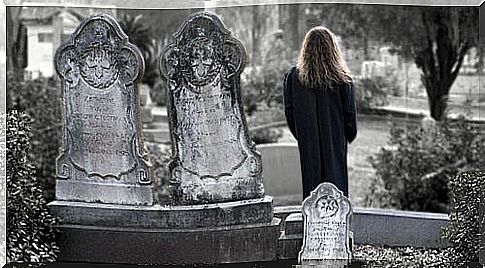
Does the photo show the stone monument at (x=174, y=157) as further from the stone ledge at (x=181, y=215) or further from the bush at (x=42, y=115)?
the bush at (x=42, y=115)

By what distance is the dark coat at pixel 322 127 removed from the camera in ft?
15.3

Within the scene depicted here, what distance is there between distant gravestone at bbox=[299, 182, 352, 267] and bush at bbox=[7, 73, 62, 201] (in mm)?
1562

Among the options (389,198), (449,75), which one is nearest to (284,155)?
(389,198)

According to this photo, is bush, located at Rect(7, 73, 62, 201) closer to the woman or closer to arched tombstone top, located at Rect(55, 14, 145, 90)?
arched tombstone top, located at Rect(55, 14, 145, 90)

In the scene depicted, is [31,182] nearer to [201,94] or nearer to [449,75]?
[201,94]

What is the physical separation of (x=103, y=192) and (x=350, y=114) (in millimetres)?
1338

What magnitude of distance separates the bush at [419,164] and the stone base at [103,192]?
1320 mm

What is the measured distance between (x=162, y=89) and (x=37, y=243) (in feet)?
4.51

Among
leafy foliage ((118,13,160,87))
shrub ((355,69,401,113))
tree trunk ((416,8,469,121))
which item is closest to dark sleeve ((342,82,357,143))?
shrub ((355,69,401,113))

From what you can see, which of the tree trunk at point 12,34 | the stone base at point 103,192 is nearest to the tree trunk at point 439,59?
the stone base at point 103,192

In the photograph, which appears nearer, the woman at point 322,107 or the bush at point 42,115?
the woman at point 322,107

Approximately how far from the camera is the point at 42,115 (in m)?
5.63

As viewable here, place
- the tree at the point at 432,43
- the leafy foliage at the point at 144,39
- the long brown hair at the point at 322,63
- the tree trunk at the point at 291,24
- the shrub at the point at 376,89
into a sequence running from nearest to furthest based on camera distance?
the long brown hair at the point at 322,63 → the tree trunk at the point at 291,24 → the tree at the point at 432,43 → the shrub at the point at 376,89 → the leafy foliage at the point at 144,39

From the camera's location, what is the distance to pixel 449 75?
5.18 meters
